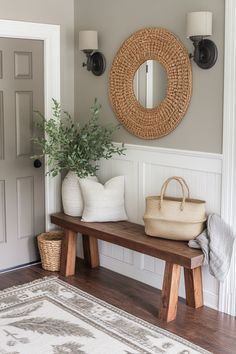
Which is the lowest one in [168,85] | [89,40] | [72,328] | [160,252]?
[72,328]

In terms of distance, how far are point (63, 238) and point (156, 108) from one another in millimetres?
1304

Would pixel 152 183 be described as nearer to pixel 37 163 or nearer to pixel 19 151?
pixel 37 163

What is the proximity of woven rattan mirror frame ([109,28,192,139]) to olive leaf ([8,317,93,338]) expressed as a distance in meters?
1.47

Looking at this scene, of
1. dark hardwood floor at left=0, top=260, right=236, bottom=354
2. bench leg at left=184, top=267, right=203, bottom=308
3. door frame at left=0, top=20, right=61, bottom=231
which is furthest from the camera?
door frame at left=0, top=20, right=61, bottom=231

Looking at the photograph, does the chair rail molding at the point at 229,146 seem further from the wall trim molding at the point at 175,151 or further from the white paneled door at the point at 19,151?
the white paneled door at the point at 19,151

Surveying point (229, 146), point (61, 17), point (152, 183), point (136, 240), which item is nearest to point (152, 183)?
point (152, 183)

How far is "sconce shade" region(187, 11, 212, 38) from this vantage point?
3.20 m

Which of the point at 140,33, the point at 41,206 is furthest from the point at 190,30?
the point at 41,206

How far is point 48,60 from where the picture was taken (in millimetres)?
4270

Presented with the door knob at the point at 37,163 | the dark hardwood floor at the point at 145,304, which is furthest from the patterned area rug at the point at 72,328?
A: the door knob at the point at 37,163

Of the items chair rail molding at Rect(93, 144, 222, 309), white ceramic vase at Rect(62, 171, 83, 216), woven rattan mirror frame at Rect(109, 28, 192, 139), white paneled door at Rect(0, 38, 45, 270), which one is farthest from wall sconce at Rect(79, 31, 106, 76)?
white ceramic vase at Rect(62, 171, 83, 216)

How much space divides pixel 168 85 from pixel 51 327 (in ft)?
5.94

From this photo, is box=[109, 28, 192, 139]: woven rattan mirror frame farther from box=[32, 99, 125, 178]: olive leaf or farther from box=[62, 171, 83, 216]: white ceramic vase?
box=[62, 171, 83, 216]: white ceramic vase

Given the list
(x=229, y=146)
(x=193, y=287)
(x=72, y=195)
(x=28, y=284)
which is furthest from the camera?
(x=72, y=195)
